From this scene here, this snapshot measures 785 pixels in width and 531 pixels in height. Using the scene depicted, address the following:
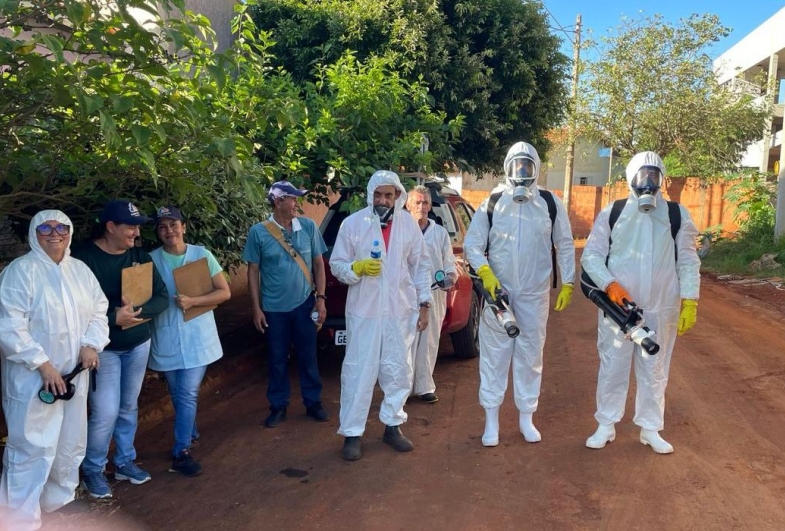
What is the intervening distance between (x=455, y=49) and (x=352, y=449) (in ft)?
25.0

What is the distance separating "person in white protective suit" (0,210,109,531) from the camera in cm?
316

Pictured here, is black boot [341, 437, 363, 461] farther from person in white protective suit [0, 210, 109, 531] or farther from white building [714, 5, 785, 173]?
white building [714, 5, 785, 173]

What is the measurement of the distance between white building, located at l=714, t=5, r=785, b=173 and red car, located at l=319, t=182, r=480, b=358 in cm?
1514

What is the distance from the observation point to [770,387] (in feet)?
19.0

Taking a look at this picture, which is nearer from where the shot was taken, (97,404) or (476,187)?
(97,404)

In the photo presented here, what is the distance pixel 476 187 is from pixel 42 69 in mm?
33283

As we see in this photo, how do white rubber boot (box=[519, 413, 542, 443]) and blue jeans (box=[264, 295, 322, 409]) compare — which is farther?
blue jeans (box=[264, 295, 322, 409])

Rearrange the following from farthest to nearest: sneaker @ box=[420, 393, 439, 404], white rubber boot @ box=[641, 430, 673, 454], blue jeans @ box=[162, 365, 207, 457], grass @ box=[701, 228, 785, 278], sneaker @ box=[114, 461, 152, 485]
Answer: grass @ box=[701, 228, 785, 278] → sneaker @ box=[420, 393, 439, 404] → white rubber boot @ box=[641, 430, 673, 454] → blue jeans @ box=[162, 365, 207, 457] → sneaker @ box=[114, 461, 152, 485]

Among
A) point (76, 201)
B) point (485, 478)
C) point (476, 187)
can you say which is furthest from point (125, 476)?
point (476, 187)

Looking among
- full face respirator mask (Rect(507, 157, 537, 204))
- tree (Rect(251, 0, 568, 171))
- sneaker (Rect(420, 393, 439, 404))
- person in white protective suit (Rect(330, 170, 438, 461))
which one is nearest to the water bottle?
person in white protective suit (Rect(330, 170, 438, 461))

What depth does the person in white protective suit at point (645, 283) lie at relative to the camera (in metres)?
4.30

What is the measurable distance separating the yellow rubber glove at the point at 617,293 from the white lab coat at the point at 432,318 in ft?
4.61

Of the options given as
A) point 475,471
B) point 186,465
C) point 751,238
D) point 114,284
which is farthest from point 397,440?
point 751,238

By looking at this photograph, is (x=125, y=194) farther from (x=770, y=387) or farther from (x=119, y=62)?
(x=770, y=387)
